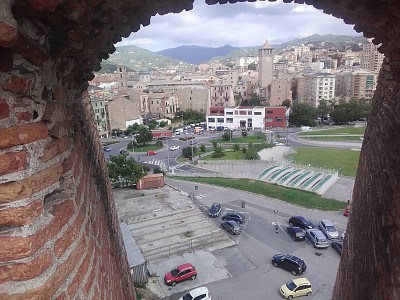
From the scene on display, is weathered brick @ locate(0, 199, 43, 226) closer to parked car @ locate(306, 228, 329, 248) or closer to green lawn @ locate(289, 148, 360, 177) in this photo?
parked car @ locate(306, 228, 329, 248)

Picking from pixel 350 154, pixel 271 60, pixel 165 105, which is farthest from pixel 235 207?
pixel 271 60

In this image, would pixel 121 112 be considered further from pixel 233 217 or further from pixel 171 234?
pixel 171 234

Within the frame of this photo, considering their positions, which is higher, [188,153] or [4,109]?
[4,109]

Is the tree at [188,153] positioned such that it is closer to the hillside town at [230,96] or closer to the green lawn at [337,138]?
the hillside town at [230,96]

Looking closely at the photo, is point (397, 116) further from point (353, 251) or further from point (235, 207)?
point (235, 207)

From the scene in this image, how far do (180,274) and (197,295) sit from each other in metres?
2.05

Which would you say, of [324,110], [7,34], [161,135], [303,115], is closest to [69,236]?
[7,34]

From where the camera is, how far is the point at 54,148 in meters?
1.91

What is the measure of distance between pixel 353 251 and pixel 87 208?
3219 millimetres

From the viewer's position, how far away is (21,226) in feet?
5.28

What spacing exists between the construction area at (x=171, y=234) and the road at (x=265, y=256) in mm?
605

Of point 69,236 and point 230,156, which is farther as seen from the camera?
point 230,156

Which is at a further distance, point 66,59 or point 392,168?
point 392,168

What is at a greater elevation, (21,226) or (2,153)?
(2,153)
